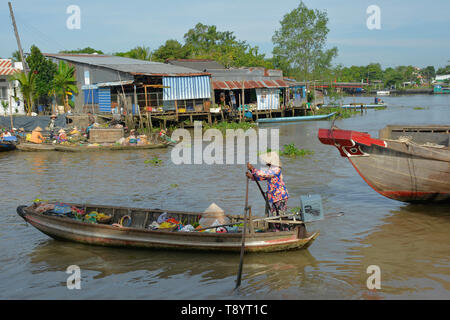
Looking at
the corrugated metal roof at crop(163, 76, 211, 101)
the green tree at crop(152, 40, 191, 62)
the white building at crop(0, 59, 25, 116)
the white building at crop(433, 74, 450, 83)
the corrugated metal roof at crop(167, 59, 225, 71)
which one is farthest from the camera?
the white building at crop(433, 74, 450, 83)

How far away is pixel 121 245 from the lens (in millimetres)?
6879

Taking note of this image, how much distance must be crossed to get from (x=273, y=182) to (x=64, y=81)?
76.6 feet

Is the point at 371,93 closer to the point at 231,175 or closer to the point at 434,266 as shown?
the point at 231,175

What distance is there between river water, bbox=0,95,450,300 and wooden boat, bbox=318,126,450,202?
452 mm

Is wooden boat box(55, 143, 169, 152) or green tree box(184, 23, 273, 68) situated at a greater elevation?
green tree box(184, 23, 273, 68)

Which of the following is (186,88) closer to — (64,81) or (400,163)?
(64,81)

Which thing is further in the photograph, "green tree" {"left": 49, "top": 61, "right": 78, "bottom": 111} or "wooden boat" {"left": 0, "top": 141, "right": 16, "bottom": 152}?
"green tree" {"left": 49, "top": 61, "right": 78, "bottom": 111}

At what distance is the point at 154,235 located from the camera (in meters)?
6.65

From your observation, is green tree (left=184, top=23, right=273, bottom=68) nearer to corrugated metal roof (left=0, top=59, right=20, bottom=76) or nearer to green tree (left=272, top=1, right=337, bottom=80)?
green tree (left=272, top=1, right=337, bottom=80)

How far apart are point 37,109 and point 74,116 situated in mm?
8174

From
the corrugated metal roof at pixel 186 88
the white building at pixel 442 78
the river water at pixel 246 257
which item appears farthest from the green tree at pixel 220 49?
the white building at pixel 442 78

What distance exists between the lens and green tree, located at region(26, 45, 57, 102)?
26234mm

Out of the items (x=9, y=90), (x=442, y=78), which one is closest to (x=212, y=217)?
(x=9, y=90)

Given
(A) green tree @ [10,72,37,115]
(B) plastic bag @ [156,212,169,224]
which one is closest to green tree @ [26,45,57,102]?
(A) green tree @ [10,72,37,115]
